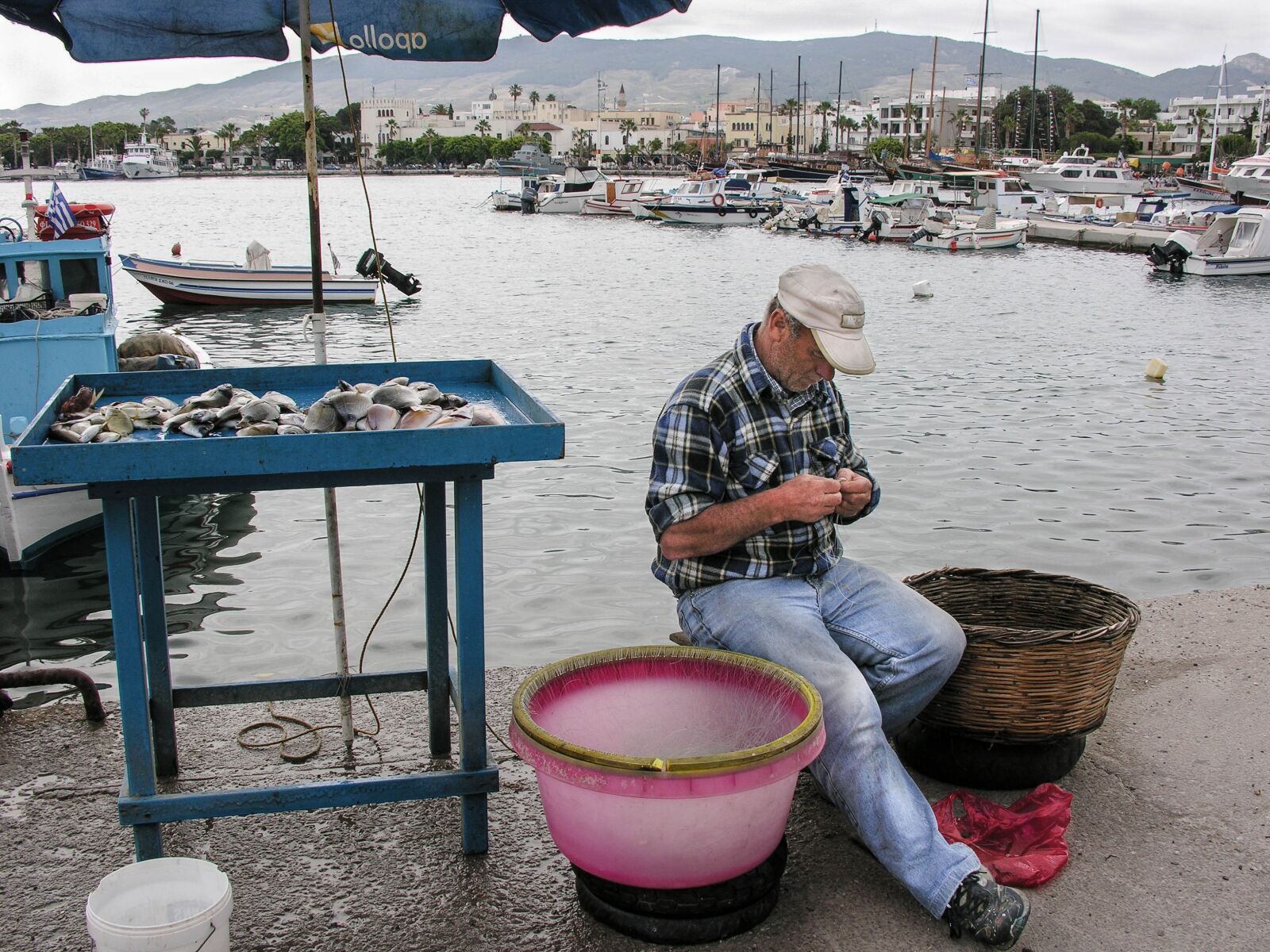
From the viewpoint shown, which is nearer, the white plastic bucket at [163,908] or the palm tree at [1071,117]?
the white plastic bucket at [163,908]

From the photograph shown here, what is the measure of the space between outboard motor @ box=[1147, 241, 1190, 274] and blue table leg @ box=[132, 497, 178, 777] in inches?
1321

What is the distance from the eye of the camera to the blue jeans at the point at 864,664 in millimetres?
2756

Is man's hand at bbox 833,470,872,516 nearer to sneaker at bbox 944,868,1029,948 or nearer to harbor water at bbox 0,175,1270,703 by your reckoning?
sneaker at bbox 944,868,1029,948

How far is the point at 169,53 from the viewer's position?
154 inches

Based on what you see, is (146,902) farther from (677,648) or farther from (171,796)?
(677,648)

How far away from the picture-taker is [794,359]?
3.14 metres

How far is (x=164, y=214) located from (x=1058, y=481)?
68757mm

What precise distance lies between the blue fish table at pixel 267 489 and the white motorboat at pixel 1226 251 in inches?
1301

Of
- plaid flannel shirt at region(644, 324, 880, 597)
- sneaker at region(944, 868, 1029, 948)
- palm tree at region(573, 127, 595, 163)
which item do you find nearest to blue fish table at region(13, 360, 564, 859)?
plaid flannel shirt at region(644, 324, 880, 597)

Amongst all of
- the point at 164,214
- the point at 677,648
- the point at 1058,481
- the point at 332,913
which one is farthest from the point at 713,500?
the point at 164,214

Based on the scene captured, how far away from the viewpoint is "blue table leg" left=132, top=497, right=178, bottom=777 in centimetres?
316

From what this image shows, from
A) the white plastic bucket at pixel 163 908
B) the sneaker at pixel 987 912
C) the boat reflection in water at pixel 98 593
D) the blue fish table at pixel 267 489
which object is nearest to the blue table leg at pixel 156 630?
the blue fish table at pixel 267 489

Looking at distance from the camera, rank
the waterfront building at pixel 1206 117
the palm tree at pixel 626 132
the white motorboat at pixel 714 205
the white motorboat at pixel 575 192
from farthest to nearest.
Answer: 1. the palm tree at pixel 626 132
2. the waterfront building at pixel 1206 117
3. the white motorboat at pixel 575 192
4. the white motorboat at pixel 714 205

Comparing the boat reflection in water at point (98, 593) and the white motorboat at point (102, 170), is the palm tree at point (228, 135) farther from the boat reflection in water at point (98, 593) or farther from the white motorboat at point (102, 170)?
the boat reflection in water at point (98, 593)
